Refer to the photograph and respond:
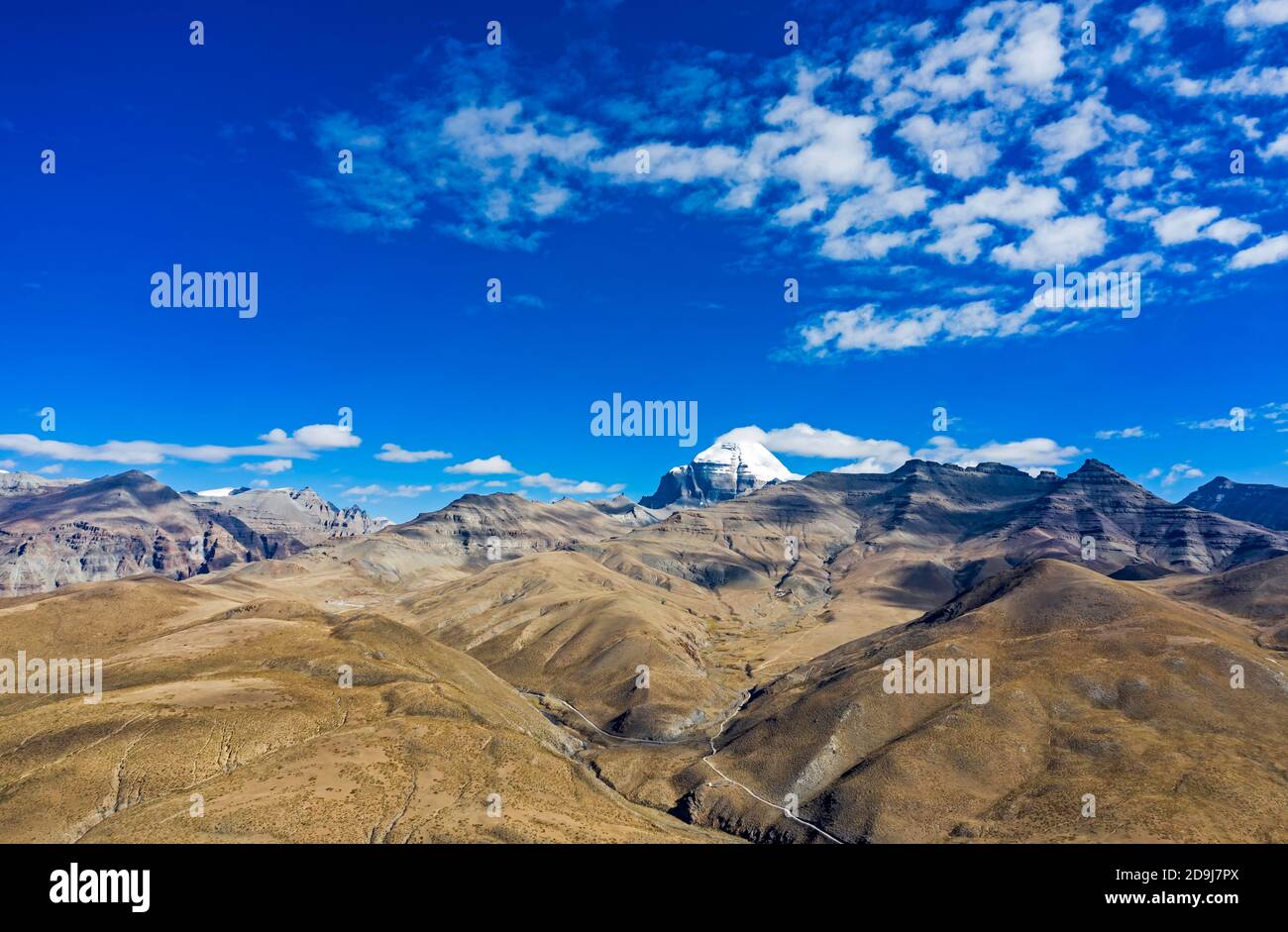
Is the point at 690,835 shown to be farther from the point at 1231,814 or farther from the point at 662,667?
the point at 662,667

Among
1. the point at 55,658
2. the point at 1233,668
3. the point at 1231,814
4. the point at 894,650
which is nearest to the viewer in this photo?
the point at 1231,814

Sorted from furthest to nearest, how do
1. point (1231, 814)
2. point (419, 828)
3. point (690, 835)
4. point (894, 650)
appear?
point (894, 650), point (690, 835), point (1231, 814), point (419, 828)

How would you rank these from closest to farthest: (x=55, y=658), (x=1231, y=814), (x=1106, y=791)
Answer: (x=1231, y=814) → (x=1106, y=791) → (x=55, y=658)

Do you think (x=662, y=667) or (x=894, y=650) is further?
(x=662, y=667)
